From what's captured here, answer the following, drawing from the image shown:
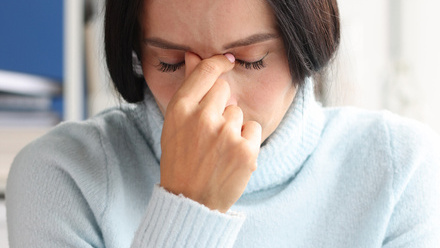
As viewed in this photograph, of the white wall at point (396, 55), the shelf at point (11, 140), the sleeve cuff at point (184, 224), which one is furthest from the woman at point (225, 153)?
the white wall at point (396, 55)

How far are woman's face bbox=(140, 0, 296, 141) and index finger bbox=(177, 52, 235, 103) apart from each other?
0.01 m

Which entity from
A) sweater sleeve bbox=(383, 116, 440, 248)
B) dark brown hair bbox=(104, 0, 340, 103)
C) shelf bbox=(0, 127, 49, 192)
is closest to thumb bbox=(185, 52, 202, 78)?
dark brown hair bbox=(104, 0, 340, 103)

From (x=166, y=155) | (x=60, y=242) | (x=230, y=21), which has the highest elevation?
(x=230, y=21)

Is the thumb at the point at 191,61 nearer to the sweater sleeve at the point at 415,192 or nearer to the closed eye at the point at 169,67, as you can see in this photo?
the closed eye at the point at 169,67

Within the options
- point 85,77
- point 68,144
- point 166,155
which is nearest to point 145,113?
point 68,144

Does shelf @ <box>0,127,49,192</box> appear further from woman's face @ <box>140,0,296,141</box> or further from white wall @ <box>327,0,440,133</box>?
woman's face @ <box>140,0,296,141</box>

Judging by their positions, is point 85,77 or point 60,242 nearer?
point 60,242

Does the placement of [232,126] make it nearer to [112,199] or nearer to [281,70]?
[281,70]

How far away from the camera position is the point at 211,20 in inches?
30.2

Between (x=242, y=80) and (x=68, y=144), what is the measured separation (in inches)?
13.7

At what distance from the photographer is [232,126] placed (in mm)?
775

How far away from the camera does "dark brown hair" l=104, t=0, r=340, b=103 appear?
2.69 ft

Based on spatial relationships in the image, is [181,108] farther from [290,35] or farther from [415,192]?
[415,192]

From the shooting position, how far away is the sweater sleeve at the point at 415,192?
92cm
